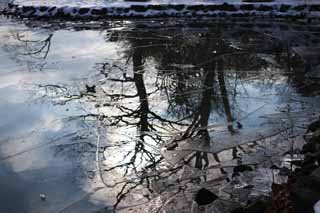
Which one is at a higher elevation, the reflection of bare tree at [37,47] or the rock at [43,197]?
the reflection of bare tree at [37,47]

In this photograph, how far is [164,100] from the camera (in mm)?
9281

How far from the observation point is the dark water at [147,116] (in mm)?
6281

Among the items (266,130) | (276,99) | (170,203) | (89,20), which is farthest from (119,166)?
(89,20)

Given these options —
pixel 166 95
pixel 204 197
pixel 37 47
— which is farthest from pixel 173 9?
pixel 204 197

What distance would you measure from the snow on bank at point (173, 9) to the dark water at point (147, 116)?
284 centimetres

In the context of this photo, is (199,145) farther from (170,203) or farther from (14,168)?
(14,168)

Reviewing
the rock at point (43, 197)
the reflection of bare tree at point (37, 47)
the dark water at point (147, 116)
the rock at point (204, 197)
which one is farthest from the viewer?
the reflection of bare tree at point (37, 47)

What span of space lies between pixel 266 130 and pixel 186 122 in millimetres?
1368

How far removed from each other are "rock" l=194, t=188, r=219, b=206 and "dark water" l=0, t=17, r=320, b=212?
0.11 metres

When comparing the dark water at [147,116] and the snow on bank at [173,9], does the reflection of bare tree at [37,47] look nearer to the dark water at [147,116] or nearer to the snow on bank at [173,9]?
the dark water at [147,116]

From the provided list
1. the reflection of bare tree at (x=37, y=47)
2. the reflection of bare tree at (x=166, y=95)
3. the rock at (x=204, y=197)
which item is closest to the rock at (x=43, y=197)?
the reflection of bare tree at (x=166, y=95)

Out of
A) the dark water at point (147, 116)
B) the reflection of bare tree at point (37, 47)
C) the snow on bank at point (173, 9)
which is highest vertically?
the snow on bank at point (173, 9)

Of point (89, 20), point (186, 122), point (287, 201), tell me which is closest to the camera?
point (287, 201)

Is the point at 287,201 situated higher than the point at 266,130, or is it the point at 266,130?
the point at 287,201
